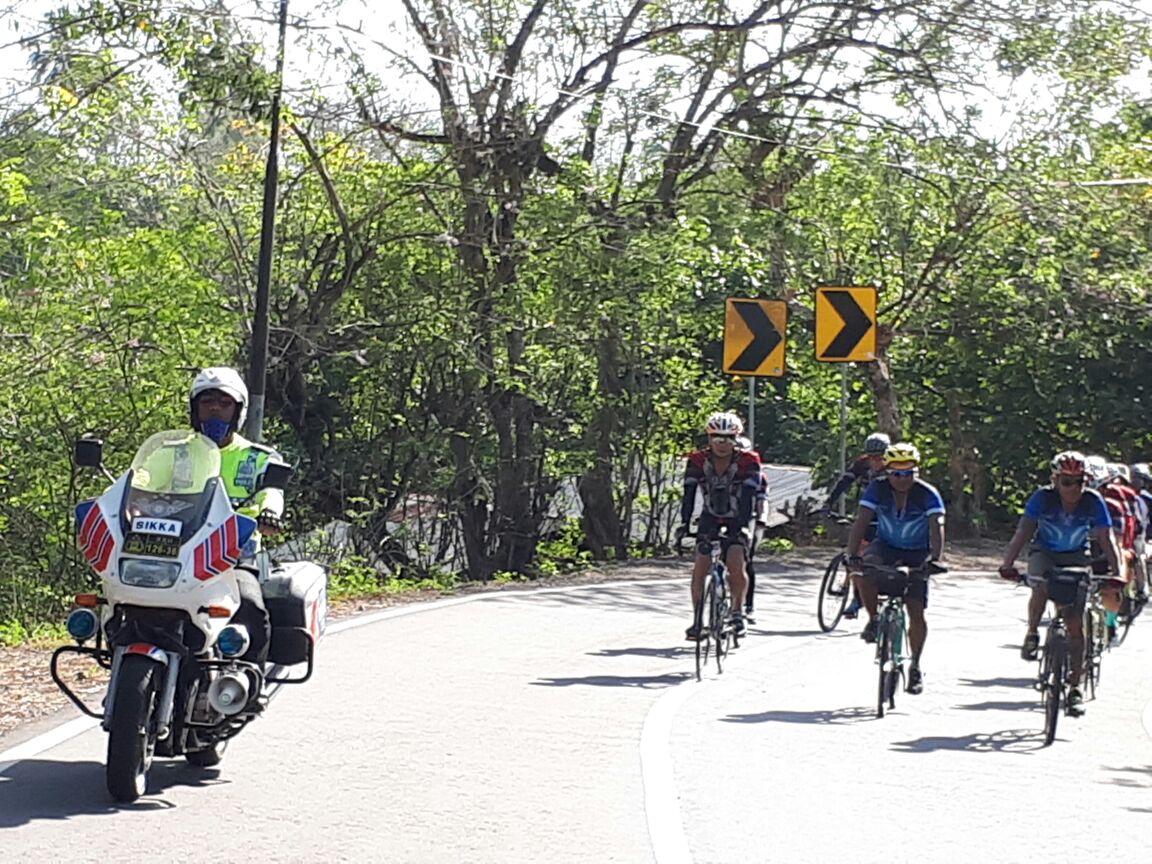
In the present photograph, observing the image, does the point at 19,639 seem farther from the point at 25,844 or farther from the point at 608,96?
the point at 608,96

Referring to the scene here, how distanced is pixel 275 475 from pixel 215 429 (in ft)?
1.65

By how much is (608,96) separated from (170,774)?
16343 millimetres

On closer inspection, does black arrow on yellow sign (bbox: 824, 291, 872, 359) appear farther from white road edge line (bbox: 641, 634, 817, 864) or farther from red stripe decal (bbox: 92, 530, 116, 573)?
red stripe decal (bbox: 92, 530, 116, 573)

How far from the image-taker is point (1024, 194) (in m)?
24.5

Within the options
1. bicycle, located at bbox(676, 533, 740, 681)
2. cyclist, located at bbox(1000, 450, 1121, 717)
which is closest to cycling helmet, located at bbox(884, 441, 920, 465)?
cyclist, located at bbox(1000, 450, 1121, 717)

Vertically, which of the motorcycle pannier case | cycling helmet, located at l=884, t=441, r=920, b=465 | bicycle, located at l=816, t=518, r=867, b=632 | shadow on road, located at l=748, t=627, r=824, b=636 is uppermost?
cycling helmet, located at l=884, t=441, r=920, b=465

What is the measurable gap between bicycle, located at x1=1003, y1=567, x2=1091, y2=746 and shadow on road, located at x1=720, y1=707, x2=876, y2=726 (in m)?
1.11

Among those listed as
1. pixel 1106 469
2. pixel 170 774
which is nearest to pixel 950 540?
pixel 1106 469

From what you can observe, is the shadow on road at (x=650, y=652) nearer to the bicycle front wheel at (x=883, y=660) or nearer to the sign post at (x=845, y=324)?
the bicycle front wheel at (x=883, y=660)

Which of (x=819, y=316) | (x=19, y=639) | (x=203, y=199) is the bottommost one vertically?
(x=19, y=639)

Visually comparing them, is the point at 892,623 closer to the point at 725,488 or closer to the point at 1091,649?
the point at 1091,649

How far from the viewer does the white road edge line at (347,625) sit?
8.98m

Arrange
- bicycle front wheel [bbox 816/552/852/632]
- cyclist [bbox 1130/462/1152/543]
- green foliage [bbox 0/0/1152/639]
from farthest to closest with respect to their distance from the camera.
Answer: green foliage [bbox 0/0/1152/639] → cyclist [bbox 1130/462/1152/543] → bicycle front wheel [bbox 816/552/852/632]

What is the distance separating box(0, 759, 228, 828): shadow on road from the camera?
25.0 feet
